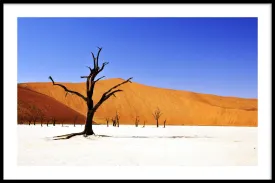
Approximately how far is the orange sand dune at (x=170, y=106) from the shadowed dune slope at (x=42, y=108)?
134cm

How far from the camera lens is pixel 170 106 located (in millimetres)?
64438

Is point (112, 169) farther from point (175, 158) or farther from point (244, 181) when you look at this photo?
point (244, 181)

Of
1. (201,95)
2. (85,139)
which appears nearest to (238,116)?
(201,95)

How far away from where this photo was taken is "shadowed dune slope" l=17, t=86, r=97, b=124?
41125 mm

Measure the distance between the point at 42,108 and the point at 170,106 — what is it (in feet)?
78.5

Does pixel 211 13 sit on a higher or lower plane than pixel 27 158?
higher

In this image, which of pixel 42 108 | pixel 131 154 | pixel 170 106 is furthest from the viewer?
pixel 170 106

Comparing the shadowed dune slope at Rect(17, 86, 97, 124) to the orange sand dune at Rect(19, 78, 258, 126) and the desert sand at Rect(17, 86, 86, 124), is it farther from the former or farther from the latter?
the orange sand dune at Rect(19, 78, 258, 126)

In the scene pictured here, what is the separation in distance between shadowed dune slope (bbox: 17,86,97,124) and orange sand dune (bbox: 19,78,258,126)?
4.39 feet

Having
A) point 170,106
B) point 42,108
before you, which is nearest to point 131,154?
point 42,108

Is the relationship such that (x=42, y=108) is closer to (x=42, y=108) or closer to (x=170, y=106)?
(x=42, y=108)

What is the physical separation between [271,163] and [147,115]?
146 ft

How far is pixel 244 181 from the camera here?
11852 mm

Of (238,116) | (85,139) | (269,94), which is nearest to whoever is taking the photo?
(269,94)
